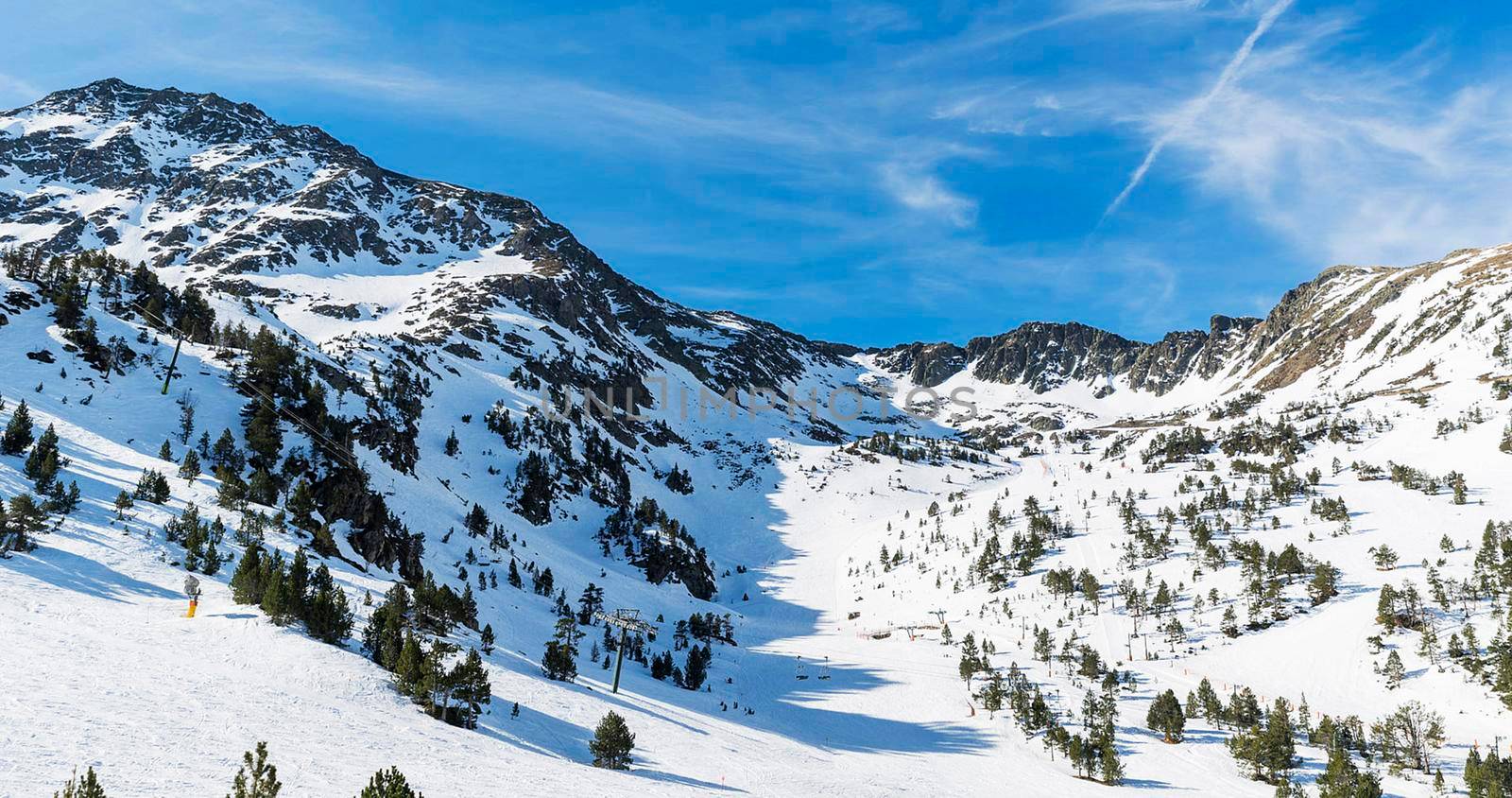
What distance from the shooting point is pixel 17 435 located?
4206cm

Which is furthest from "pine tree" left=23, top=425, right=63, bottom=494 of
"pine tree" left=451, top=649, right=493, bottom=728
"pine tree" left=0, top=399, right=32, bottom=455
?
"pine tree" left=451, top=649, right=493, bottom=728

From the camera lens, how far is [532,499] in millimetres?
116438

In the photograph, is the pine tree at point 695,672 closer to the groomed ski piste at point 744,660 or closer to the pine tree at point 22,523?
the groomed ski piste at point 744,660

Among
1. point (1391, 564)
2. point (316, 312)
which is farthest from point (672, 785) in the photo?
point (316, 312)

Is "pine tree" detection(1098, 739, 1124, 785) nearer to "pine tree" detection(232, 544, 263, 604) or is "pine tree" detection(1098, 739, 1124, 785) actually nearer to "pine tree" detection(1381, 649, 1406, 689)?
"pine tree" detection(1381, 649, 1406, 689)

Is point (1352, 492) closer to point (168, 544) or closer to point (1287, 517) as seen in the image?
point (1287, 517)

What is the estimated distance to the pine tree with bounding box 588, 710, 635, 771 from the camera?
30.9 metres

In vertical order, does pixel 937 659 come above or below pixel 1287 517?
below

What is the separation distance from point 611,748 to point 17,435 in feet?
137

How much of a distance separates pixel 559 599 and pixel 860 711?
1357 inches

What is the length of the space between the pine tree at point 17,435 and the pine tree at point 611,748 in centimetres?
4030

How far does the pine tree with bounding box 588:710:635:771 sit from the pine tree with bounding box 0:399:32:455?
4030 cm

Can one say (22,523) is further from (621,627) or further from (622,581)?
(622,581)

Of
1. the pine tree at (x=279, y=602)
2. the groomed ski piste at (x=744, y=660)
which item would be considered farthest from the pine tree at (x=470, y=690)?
the pine tree at (x=279, y=602)
